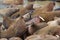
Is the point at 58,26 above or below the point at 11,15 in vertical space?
above

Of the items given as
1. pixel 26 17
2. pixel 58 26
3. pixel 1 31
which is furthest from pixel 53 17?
pixel 1 31

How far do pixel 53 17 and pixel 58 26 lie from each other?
1.27 ft

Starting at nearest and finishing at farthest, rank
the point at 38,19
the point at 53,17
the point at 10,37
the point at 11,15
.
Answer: the point at 10,37 < the point at 38,19 < the point at 53,17 < the point at 11,15

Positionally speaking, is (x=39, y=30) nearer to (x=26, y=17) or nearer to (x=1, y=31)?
(x=1, y=31)

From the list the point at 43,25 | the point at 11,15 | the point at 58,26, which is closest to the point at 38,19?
the point at 43,25

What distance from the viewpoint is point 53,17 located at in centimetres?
187

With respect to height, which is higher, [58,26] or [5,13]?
[58,26]

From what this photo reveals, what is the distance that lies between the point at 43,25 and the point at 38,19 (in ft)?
0.57

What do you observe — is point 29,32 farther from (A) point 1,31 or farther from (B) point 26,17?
(B) point 26,17

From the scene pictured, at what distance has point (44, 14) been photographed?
1941 mm

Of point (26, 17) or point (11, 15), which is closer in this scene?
point (26, 17)

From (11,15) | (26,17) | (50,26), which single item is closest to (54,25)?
(50,26)

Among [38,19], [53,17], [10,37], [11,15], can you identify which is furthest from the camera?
[11,15]

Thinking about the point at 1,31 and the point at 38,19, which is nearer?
the point at 1,31
